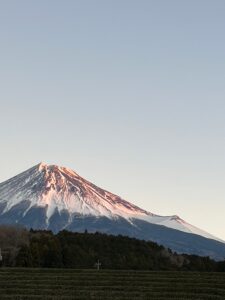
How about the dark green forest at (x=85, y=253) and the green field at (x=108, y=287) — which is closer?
the green field at (x=108, y=287)

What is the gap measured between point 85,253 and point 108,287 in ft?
276

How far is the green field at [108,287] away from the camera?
127 ft

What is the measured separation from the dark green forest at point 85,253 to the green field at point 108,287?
28.4 m

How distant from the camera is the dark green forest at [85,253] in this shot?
94.2 metres

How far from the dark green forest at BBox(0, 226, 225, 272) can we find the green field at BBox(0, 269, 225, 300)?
28.4m

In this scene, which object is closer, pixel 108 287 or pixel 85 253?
pixel 108 287

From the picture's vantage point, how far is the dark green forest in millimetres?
94250

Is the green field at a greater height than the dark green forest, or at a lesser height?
lesser

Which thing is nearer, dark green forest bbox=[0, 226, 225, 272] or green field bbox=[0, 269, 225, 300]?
green field bbox=[0, 269, 225, 300]

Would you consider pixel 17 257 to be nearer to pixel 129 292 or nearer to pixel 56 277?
pixel 56 277

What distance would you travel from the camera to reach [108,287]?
141 ft

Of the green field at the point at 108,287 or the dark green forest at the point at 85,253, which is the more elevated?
the dark green forest at the point at 85,253

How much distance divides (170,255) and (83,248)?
70.0 ft

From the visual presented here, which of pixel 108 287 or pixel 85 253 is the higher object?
pixel 85 253
